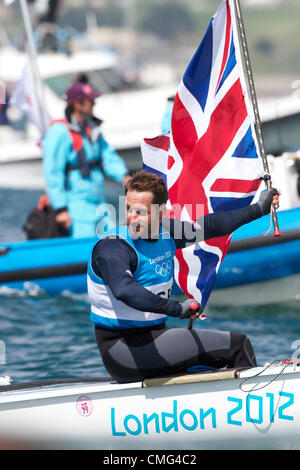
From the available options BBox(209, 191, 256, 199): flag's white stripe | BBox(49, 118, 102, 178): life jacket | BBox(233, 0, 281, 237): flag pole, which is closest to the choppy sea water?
BBox(49, 118, 102, 178): life jacket

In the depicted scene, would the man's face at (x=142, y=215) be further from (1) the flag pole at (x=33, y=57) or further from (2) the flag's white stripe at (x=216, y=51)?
(1) the flag pole at (x=33, y=57)

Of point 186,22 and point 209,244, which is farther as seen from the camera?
point 186,22

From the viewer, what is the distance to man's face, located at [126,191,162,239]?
424 cm

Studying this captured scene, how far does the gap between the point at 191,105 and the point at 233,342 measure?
56.2 inches

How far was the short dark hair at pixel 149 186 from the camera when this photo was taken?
4246 millimetres

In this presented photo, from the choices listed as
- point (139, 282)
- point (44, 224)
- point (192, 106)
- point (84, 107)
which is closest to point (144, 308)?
point (139, 282)

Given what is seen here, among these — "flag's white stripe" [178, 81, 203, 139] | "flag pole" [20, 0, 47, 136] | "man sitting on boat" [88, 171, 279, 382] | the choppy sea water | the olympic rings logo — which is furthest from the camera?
"flag pole" [20, 0, 47, 136]

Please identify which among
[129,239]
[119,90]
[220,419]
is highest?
[119,90]

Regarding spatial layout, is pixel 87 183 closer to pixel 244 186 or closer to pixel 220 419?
pixel 244 186

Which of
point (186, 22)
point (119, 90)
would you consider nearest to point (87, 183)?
point (119, 90)

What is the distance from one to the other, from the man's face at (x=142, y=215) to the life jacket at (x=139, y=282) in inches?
2.0

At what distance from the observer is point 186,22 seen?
Result: 97.5 m

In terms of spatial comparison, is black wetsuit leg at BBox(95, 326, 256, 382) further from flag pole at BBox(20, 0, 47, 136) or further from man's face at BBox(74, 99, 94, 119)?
flag pole at BBox(20, 0, 47, 136)

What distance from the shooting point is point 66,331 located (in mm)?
7473
